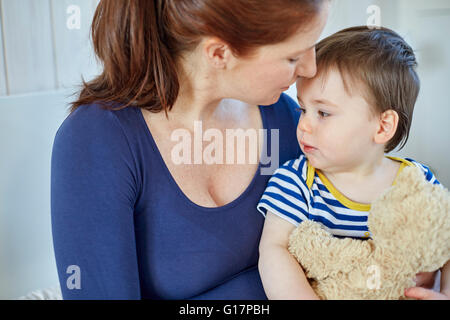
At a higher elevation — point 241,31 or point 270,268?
point 241,31

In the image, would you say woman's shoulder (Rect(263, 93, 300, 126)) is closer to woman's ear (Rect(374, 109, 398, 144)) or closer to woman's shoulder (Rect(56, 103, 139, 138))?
woman's ear (Rect(374, 109, 398, 144))

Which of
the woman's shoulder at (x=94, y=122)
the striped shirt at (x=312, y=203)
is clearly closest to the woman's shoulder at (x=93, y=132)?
the woman's shoulder at (x=94, y=122)

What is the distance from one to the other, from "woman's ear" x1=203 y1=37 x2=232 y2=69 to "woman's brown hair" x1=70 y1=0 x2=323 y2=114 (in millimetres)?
15

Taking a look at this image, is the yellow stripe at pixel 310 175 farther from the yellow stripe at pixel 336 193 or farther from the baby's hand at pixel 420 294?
the baby's hand at pixel 420 294

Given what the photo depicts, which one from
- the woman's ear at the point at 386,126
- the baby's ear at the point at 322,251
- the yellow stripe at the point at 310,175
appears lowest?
the baby's ear at the point at 322,251

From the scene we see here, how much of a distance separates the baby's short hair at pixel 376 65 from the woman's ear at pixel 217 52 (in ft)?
0.63

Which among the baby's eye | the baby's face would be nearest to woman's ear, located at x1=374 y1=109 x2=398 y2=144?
the baby's face

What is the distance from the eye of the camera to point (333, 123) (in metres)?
0.92

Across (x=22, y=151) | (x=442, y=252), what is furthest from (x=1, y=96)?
(x=442, y=252)

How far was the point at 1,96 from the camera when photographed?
1.19 metres

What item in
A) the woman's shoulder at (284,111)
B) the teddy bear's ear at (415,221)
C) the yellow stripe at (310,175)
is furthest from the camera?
the woman's shoulder at (284,111)

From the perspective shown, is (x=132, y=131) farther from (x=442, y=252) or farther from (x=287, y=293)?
(x=442, y=252)

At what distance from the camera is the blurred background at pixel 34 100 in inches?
47.0
